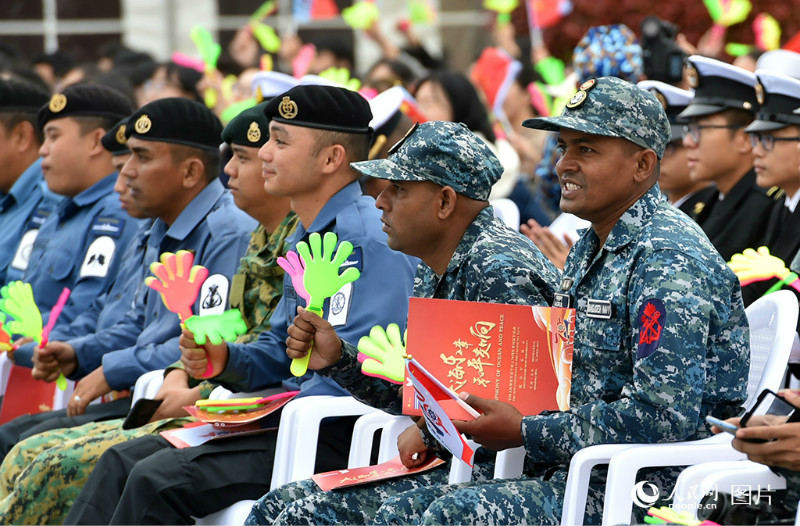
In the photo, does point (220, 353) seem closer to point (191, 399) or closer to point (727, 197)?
point (191, 399)

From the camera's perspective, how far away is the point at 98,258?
6.12 m

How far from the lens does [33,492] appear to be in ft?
15.4

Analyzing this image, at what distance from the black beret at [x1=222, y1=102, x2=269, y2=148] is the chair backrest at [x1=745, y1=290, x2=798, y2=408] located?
6.94 ft

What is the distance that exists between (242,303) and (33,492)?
3.29ft

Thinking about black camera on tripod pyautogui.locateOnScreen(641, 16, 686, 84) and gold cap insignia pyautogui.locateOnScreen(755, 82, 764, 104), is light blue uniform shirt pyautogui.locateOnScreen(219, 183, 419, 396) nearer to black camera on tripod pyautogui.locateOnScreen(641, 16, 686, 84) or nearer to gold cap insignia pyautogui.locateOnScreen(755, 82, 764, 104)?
gold cap insignia pyautogui.locateOnScreen(755, 82, 764, 104)

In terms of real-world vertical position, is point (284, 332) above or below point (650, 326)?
below

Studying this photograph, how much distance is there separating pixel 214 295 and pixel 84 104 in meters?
2.12

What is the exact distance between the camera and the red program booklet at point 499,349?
3.36 m

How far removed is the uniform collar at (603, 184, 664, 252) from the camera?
338 centimetres

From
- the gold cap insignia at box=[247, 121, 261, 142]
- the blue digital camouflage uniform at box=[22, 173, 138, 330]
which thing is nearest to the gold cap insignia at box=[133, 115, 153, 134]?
the gold cap insignia at box=[247, 121, 261, 142]

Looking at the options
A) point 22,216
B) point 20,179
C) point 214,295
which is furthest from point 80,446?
point 20,179

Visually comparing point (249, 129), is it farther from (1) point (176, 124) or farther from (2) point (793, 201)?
(2) point (793, 201)

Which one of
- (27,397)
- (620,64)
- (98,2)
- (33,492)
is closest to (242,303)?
(33,492)

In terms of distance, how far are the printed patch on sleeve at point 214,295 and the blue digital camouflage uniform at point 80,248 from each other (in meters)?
1.28
